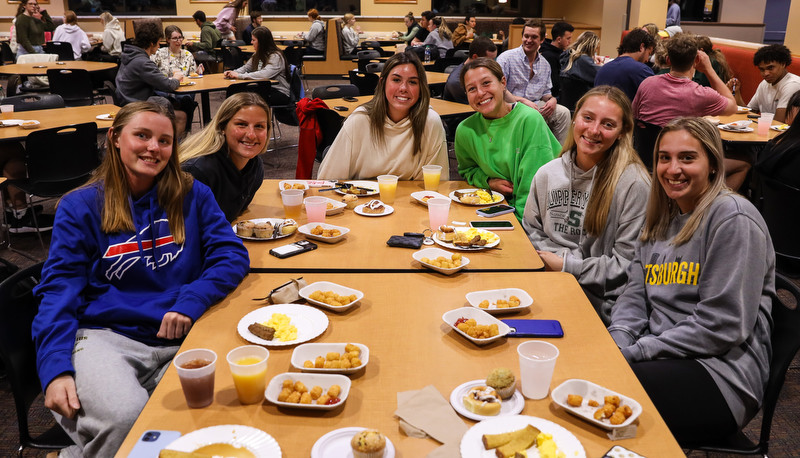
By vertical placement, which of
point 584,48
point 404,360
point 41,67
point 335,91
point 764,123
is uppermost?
point 584,48

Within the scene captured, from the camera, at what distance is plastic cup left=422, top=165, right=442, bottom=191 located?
3174mm

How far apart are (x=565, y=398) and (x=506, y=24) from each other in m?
14.7

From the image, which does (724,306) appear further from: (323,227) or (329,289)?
(323,227)

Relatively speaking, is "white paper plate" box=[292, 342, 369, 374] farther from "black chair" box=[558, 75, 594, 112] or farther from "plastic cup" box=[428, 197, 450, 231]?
"black chair" box=[558, 75, 594, 112]

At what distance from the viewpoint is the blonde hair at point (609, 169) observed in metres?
2.55

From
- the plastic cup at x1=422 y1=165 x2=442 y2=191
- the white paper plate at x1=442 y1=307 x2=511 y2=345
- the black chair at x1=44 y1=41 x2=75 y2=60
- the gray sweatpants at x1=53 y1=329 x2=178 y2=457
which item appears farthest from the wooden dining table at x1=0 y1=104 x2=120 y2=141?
the black chair at x1=44 y1=41 x2=75 y2=60

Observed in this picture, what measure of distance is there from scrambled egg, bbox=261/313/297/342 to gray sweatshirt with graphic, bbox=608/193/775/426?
3.38 ft

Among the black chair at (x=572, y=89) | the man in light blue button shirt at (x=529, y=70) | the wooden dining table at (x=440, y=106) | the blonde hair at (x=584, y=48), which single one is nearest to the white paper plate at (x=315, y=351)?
the wooden dining table at (x=440, y=106)

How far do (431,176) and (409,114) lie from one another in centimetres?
52

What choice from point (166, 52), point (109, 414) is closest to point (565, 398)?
point (109, 414)

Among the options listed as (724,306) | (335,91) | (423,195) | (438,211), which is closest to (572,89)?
(335,91)

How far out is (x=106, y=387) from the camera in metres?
1.70

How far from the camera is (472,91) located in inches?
130

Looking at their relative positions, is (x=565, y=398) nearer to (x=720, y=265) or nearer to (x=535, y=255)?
(x=720, y=265)
